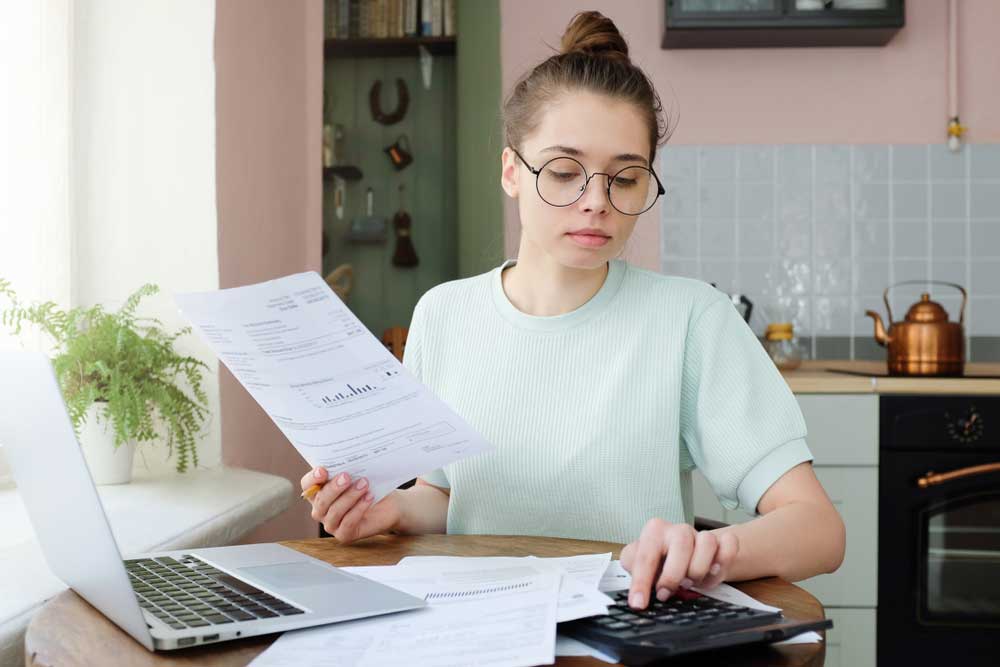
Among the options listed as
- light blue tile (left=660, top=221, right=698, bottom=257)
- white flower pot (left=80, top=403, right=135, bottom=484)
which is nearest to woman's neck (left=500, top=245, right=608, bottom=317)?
white flower pot (left=80, top=403, right=135, bottom=484)

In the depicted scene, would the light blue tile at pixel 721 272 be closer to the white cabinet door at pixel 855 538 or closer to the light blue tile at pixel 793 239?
the light blue tile at pixel 793 239

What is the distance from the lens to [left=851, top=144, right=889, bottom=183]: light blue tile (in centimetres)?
322

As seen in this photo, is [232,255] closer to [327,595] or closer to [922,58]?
[327,595]

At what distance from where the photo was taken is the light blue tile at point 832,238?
3.23 m

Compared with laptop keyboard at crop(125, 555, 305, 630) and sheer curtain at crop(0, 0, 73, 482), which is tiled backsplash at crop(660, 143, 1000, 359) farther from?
laptop keyboard at crop(125, 555, 305, 630)

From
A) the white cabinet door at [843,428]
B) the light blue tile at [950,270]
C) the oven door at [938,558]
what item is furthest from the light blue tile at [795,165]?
the oven door at [938,558]

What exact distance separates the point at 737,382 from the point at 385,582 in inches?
22.2

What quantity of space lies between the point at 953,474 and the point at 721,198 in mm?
1190

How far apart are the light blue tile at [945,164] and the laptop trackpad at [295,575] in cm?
287

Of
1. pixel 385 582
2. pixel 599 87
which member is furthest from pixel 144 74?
pixel 385 582

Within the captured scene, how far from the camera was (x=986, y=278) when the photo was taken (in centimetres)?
320

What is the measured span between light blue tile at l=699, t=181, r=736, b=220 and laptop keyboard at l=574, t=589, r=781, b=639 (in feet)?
8.56

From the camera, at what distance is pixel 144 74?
78.8 inches

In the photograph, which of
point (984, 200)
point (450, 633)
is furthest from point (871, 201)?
point (450, 633)
